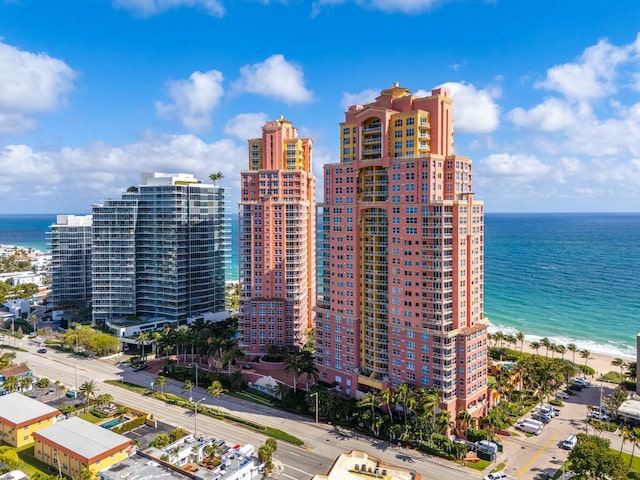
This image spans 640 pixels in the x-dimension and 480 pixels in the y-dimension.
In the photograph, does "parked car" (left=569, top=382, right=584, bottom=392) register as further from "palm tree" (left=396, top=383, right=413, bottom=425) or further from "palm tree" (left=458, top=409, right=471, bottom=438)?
"palm tree" (left=396, top=383, right=413, bottom=425)

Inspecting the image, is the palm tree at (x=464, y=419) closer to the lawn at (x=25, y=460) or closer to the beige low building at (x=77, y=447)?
the beige low building at (x=77, y=447)

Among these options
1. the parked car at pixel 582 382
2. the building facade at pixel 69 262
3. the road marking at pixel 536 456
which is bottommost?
the road marking at pixel 536 456

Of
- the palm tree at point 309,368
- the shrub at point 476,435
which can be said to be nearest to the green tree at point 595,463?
the shrub at point 476,435

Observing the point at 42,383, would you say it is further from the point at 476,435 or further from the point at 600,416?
the point at 600,416

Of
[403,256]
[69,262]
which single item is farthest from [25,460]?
[69,262]

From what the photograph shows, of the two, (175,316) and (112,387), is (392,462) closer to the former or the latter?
(112,387)

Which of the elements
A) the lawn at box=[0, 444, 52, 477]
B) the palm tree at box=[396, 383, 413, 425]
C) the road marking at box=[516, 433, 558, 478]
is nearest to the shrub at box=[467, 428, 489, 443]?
the road marking at box=[516, 433, 558, 478]

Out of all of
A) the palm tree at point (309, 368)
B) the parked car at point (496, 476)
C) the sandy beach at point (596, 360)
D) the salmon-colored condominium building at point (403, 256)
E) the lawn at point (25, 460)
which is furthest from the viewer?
the sandy beach at point (596, 360)
